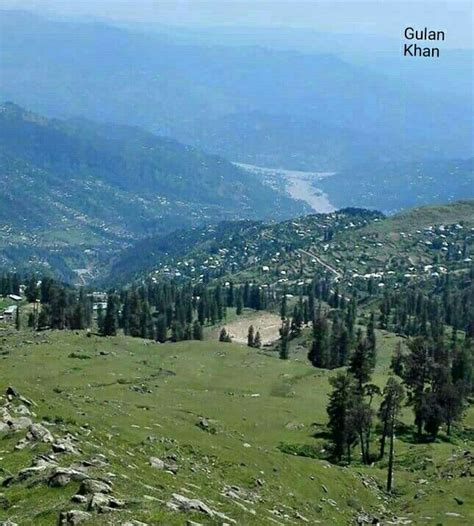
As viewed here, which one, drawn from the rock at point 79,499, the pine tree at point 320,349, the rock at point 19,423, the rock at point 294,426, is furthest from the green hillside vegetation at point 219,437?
the pine tree at point 320,349

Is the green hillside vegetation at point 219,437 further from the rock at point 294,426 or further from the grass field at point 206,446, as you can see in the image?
the rock at point 294,426

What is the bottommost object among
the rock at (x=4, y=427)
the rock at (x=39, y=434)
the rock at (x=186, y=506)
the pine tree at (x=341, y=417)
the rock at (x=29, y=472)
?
the pine tree at (x=341, y=417)

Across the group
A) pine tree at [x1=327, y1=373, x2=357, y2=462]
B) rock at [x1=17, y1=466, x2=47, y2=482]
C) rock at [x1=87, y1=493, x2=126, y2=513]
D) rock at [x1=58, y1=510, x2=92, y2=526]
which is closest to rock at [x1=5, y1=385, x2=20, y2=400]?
rock at [x1=17, y1=466, x2=47, y2=482]

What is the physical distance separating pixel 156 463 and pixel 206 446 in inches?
569

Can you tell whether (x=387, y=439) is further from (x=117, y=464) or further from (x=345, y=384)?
(x=117, y=464)

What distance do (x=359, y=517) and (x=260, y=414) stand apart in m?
33.1

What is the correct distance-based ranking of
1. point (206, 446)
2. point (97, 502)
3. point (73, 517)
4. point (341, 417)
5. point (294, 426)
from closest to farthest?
1. point (73, 517)
2. point (97, 502)
3. point (206, 446)
4. point (341, 417)
5. point (294, 426)

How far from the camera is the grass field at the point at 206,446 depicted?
137ft

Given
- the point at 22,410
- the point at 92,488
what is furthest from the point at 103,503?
the point at 22,410

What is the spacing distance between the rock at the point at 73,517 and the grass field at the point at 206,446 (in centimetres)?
54

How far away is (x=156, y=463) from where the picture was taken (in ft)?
173

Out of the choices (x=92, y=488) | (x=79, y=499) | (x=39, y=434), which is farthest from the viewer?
(x=39, y=434)

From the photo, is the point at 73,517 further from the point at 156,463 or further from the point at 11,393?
the point at 11,393

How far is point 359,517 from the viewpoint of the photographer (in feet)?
203
